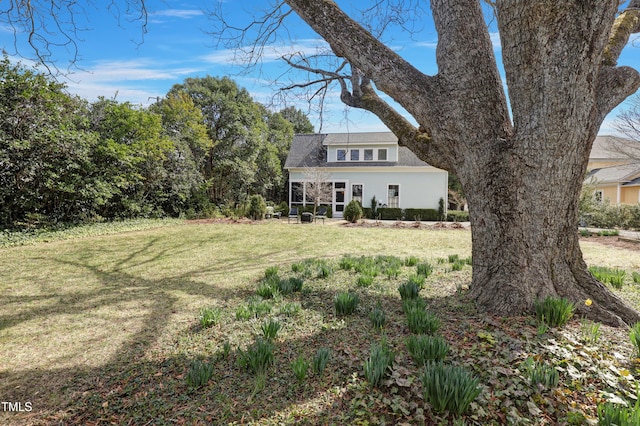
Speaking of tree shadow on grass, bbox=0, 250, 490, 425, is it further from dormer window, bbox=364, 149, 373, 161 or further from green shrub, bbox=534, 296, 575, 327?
dormer window, bbox=364, 149, 373, 161

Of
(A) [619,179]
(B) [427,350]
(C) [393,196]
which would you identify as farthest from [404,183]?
(B) [427,350]

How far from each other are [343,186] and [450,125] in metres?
18.3

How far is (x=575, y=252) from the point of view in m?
3.24

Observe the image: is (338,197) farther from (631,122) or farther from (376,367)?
(376,367)

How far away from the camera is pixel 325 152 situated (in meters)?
22.9

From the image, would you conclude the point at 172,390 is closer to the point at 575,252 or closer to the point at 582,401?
the point at 582,401

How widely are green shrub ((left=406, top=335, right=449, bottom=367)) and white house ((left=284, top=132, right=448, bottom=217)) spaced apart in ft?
56.4

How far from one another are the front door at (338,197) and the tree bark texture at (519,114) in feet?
58.8

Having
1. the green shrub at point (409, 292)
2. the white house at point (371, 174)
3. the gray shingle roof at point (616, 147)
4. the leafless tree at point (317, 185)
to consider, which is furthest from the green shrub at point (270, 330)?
the white house at point (371, 174)

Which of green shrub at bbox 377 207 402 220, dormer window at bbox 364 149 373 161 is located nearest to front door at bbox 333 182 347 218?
dormer window at bbox 364 149 373 161

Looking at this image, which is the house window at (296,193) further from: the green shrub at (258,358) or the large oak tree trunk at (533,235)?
the green shrub at (258,358)

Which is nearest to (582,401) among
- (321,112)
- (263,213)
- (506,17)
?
(506,17)

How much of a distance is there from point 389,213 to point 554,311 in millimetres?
17425

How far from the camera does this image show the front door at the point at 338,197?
21500mm
